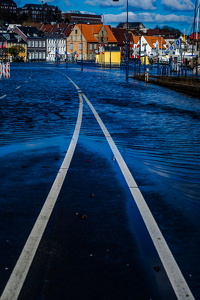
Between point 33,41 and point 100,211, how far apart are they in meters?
170

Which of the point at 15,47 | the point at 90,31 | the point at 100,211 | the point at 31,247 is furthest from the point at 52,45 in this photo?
the point at 31,247

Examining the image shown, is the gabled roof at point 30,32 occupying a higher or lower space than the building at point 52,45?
higher

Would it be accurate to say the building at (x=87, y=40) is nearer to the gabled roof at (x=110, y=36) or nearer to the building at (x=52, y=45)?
the gabled roof at (x=110, y=36)

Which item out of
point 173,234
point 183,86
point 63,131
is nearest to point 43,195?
point 173,234

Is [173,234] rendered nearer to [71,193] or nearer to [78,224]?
[78,224]

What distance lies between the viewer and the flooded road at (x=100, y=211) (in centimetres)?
409

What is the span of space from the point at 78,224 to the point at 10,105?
15.8 meters

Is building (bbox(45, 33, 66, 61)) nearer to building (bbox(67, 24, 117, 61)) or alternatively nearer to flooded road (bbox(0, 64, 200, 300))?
building (bbox(67, 24, 117, 61))

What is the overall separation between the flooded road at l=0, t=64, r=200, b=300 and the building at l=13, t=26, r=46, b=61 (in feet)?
527

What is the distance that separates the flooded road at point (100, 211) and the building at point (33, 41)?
161 m

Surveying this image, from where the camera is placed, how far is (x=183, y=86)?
31.8m

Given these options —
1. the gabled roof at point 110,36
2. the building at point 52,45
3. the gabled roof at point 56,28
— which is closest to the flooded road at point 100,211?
the gabled roof at point 110,36

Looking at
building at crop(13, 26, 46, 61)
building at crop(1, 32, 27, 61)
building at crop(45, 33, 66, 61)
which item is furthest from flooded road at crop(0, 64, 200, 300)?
building at crop(45, 33, 66, 61)

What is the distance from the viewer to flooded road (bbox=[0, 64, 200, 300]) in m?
4.09
